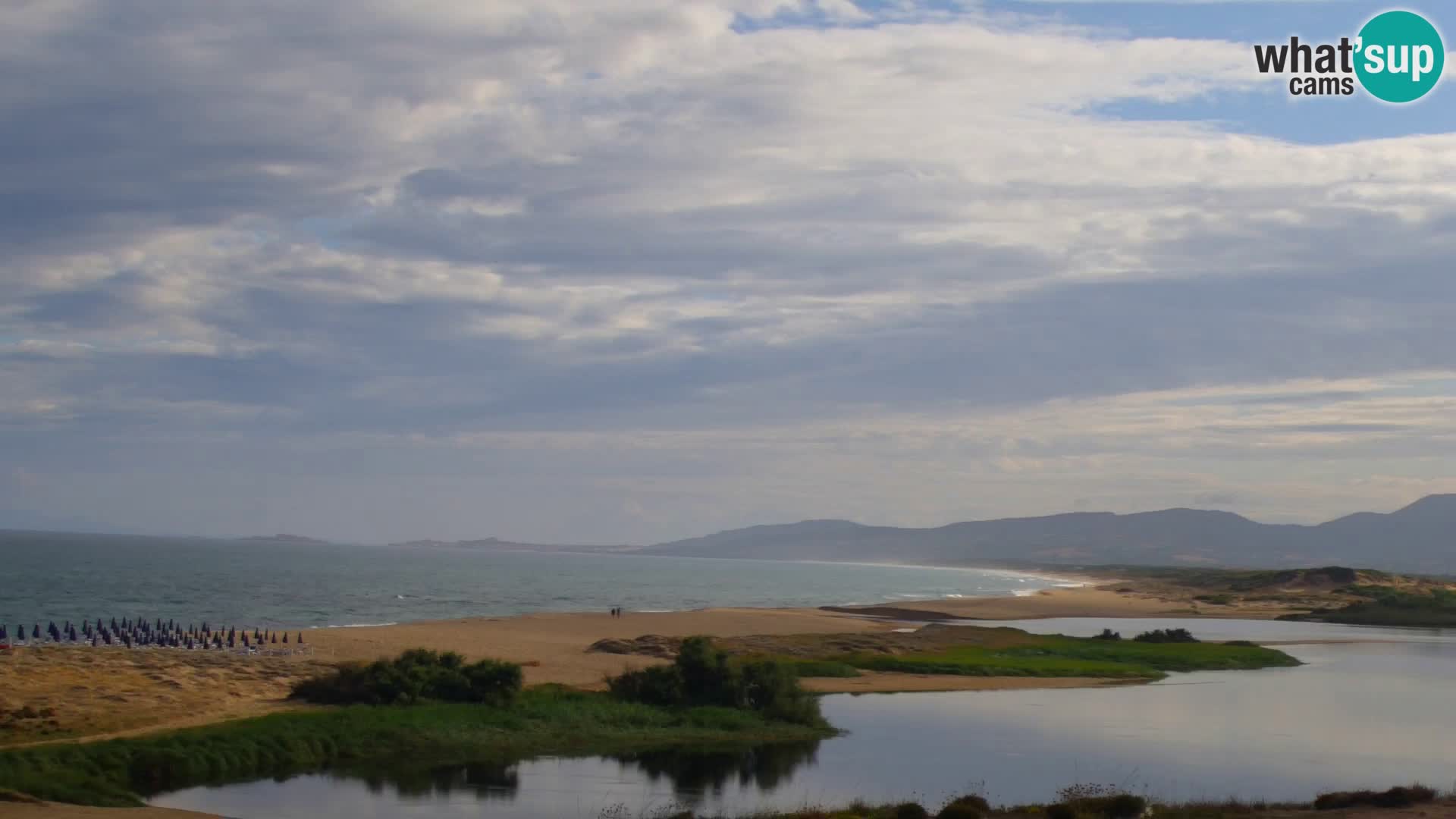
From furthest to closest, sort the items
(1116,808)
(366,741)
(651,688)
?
(651,688), (366,741), (1116,808)

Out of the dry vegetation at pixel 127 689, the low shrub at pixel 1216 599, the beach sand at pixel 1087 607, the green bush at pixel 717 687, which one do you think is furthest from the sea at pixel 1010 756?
the low shrub at pixel 1216 599

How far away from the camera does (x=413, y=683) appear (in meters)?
33.5

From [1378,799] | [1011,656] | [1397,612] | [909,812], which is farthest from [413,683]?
[1397,612]

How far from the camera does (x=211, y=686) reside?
113 feet

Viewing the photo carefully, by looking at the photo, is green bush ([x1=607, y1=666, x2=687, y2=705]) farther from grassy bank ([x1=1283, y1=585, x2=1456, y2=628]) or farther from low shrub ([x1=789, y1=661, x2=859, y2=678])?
grassy bank ([x1=1283, y1=585, x2=1456, y2=628])

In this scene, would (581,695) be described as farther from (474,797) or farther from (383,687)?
(474,797)

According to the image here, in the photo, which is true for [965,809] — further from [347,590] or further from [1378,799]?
[347,590]

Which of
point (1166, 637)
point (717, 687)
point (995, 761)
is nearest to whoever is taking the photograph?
point (995, 761)

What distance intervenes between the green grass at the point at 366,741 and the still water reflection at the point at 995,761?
103cm

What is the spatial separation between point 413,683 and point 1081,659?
3211 centimetres

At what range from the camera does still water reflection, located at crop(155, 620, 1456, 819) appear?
26188 millimetres

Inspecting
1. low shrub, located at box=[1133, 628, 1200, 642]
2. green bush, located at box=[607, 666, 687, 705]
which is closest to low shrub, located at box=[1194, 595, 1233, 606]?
low shrub, located at box=[1133, 628, 1200, 642]

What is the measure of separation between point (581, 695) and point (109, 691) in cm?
1149

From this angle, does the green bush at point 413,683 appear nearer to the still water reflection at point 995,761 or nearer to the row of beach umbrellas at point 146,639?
the still water reflection at point 995,761
